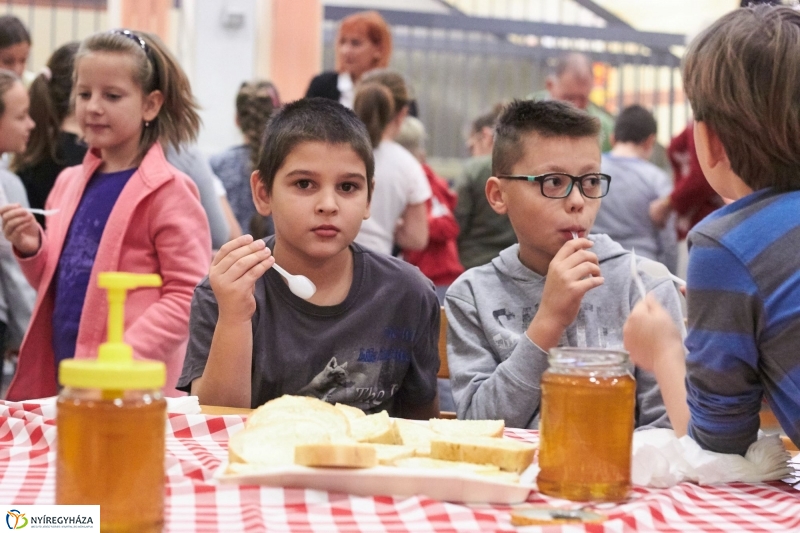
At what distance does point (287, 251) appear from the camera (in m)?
1.98

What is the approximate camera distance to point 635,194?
15.9 ft

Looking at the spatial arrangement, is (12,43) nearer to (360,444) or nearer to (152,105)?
(152,105)

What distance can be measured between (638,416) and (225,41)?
4725mm

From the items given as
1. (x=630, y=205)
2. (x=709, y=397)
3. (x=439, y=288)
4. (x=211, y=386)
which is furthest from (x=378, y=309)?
(x=630, y=205)

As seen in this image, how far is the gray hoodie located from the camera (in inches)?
71.6

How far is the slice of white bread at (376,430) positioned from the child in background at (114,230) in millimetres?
1194

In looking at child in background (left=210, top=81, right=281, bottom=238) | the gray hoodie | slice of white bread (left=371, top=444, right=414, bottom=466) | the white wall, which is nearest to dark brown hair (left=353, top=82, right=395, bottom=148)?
child in background (left=210, top=81, right=281, bottom=238)

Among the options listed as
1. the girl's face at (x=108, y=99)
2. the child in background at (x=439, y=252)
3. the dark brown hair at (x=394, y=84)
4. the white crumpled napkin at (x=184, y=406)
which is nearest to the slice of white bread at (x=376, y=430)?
the white crumpled napkin at (x=184, y=406)

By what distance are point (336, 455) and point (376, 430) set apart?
0.63 ft

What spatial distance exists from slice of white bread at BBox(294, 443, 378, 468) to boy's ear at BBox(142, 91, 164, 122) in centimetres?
178

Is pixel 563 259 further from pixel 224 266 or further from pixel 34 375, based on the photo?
pixel 34 375

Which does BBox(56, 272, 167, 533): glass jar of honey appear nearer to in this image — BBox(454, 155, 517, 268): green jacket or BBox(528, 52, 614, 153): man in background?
BBox(454, 155, 517, 268): green jacket

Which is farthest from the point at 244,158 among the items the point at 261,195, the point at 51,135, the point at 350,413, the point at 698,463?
the point at 698,463

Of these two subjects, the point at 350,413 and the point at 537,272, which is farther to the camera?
the point at 537,272
